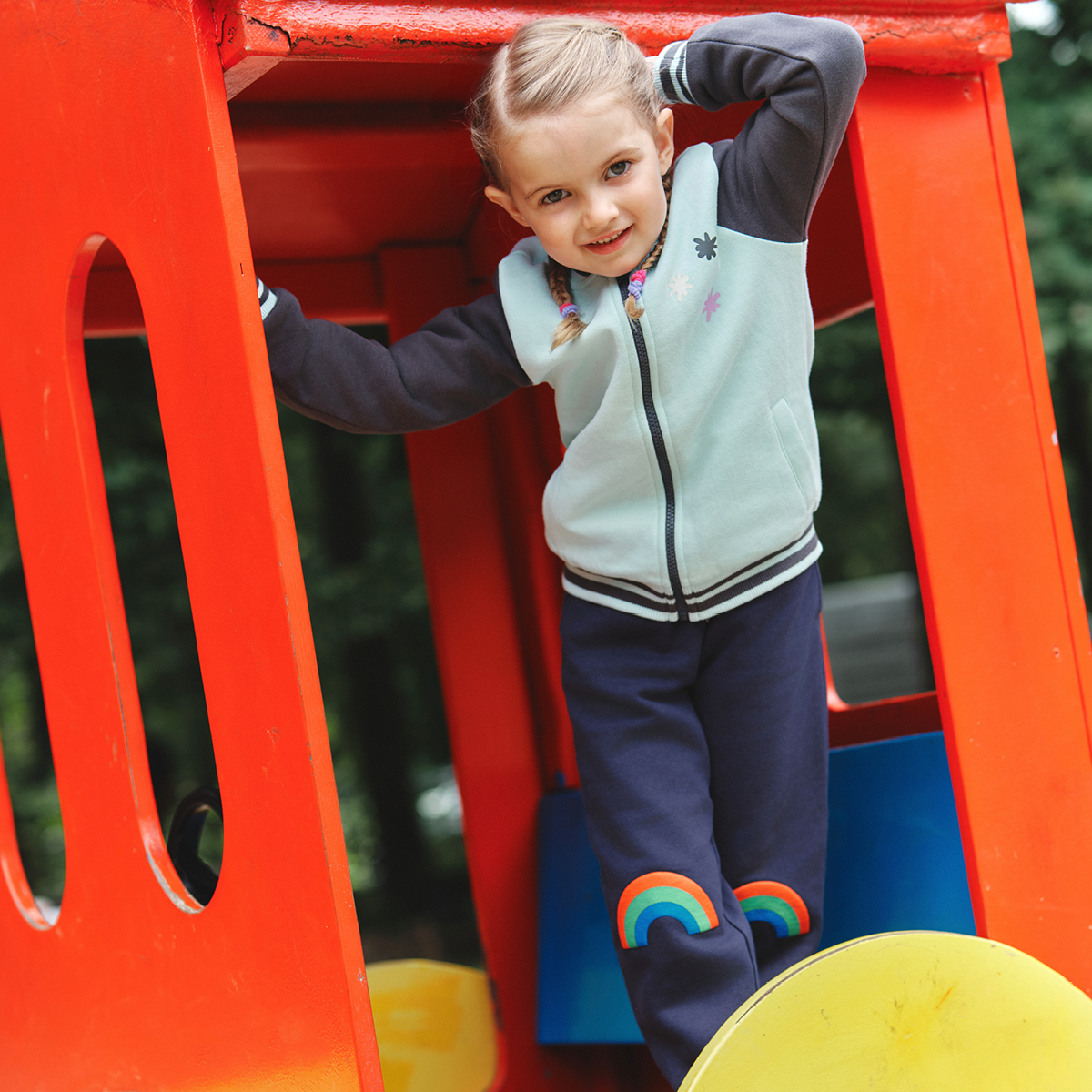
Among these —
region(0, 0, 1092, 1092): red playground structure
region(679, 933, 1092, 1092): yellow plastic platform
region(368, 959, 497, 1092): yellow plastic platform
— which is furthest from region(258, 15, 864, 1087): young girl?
region(368, 959, 497, 1092): yellow plastic platform

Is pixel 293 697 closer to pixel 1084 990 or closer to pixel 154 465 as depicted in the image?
pixel 1084 990

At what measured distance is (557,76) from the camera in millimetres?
1263

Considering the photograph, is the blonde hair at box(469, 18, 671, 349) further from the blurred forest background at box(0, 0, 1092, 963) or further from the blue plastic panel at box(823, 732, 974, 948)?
the blurred forest background at box(0, 0, 1092, 963)

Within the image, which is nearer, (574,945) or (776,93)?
(776,93)

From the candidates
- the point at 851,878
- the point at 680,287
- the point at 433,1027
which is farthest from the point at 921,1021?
the point at 433,1027

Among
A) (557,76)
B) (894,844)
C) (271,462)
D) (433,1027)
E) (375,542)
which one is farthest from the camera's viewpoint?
(375,542)

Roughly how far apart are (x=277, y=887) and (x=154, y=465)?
12.6 ft

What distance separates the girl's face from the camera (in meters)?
1.29

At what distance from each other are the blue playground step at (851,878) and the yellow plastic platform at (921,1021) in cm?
38

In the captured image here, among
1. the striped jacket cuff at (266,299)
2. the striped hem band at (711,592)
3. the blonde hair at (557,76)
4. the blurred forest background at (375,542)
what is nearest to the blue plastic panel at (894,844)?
the striped hem band at (711,592)

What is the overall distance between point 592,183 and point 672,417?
0.28 metres

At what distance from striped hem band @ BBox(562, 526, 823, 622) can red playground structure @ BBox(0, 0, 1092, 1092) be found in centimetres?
19

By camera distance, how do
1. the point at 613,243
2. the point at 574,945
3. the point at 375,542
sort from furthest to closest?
1. the point at 375,542
2. the point at 574,945
3. the point at 613,243

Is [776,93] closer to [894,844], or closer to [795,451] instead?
[795,451]
